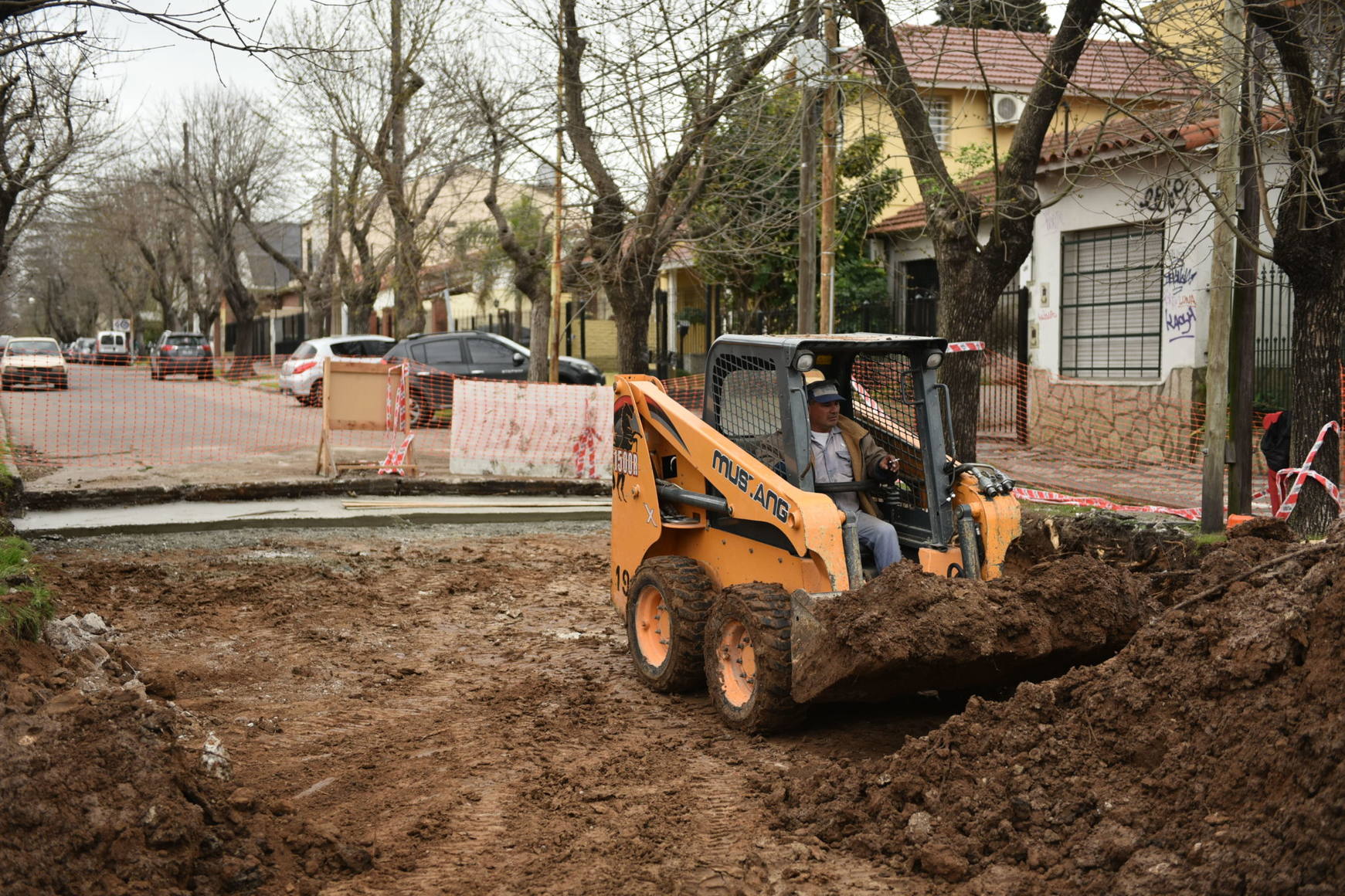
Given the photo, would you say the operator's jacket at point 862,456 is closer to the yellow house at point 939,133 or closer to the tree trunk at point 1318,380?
the tree trunk at point 1318,380

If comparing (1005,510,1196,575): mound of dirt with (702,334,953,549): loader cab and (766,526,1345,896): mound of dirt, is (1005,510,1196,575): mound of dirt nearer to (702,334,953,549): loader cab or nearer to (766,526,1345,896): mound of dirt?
(702,334,953,549): loader cab

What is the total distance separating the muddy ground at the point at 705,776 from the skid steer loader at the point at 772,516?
12.4 inches

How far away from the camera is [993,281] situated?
12102 millimetres

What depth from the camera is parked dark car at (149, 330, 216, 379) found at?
39.9 m

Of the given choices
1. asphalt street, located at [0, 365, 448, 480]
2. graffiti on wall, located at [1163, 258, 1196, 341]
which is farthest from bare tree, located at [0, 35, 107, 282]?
graffiti on wall, located at [1163, 258, 1196, 341]

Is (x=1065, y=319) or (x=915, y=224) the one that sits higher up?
(x=915, y=224)

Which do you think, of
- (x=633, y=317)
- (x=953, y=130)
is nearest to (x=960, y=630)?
(x=633, y=317)

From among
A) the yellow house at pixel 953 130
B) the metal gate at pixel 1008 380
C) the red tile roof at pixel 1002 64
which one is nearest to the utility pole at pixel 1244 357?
the red tile roof at pixel 1002 64

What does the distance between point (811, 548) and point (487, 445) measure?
10821mm

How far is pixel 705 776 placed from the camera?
5594mm

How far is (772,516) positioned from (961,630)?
3.87ft

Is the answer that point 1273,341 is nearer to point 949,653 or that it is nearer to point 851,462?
point 851,462

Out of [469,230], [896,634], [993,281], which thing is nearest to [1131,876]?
Result: [896,634]

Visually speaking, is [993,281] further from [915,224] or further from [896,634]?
[915,224]
